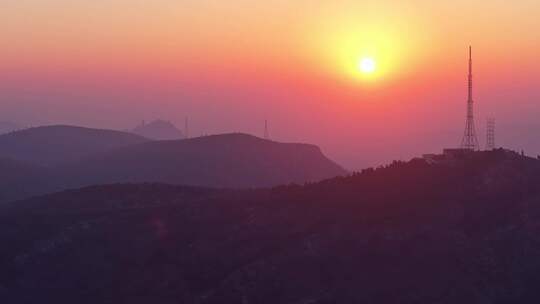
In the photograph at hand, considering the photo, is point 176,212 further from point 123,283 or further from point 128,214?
point 123,283

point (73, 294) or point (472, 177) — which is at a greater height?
point (472, 177)

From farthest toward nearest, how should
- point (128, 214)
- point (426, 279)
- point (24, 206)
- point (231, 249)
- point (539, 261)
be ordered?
point (24, 206), point (128, 214), point (231, 249), point (539, 261), point (426, 279)

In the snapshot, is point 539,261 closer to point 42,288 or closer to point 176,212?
point 176,212

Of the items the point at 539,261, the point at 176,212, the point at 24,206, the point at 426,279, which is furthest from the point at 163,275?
the point at 24,206

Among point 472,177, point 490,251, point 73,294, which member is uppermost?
point 472,177

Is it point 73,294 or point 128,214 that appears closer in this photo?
point 73,294

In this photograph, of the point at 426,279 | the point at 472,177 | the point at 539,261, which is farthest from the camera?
the point at 472,177

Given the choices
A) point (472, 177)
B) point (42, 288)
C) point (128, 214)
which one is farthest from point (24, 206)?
point (472, 177)
